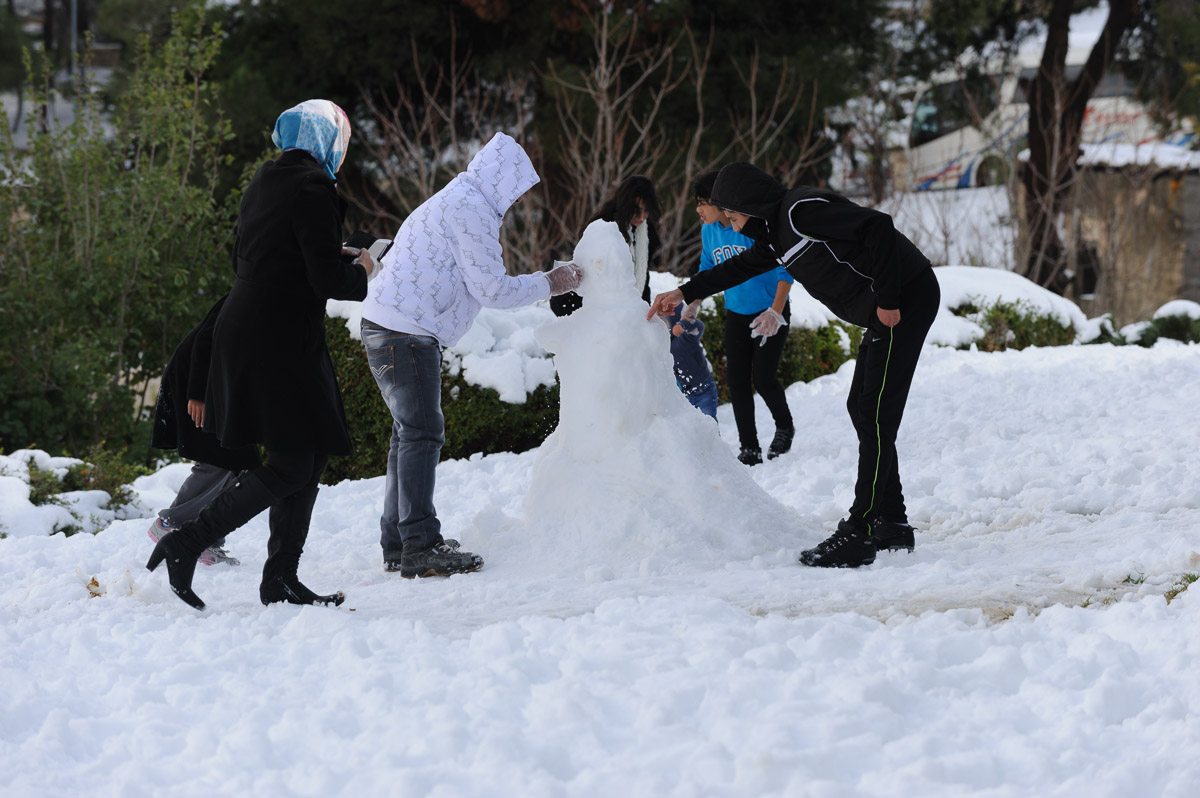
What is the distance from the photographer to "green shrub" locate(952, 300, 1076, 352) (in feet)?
31.8

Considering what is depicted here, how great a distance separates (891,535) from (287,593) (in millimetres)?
2379

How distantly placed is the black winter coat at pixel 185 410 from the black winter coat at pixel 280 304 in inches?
6.6

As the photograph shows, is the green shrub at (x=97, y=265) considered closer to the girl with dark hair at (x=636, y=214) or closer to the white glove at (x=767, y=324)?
the girl with dark hair at (x=636, y=214)

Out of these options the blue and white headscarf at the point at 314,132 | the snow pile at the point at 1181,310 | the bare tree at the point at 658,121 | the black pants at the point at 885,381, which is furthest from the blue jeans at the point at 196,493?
the snow pile at the point at 1181,310

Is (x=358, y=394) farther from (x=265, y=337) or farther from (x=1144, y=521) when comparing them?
(x=1144, y=521)

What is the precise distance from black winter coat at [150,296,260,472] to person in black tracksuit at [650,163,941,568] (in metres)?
1.98

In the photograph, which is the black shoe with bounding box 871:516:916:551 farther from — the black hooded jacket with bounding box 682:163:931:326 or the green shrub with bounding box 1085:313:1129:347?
the green shrub with bounding box 1085:313:1129:347

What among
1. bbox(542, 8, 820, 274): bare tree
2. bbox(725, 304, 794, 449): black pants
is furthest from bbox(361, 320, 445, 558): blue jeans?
bbox(542, 8, 820, 274): bare tree

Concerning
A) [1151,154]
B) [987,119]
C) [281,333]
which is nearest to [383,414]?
[281,333]

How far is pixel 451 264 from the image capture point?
4.25m

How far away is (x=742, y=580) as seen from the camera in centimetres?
402

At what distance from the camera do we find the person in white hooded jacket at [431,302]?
4.20 m

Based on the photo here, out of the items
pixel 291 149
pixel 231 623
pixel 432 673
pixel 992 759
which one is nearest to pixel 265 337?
pixel 291 149

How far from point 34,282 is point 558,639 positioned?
6178 millimetres
